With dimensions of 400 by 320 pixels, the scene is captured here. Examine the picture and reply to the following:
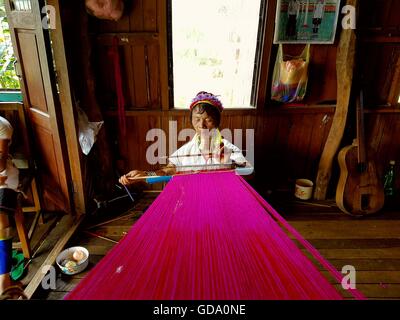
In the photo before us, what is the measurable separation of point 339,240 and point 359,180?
649mm

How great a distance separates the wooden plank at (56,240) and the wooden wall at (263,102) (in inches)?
28.0

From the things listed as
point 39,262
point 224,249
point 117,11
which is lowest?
point 39,262

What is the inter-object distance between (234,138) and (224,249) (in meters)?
1.96

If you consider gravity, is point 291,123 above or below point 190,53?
below

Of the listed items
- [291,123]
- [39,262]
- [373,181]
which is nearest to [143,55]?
[291,123]

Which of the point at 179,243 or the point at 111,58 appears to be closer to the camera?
the point at 179,243

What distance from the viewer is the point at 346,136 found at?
2.79 metres

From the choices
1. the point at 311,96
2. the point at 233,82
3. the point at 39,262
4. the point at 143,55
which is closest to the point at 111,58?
the point at 143,55

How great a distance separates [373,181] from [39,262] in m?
2.94

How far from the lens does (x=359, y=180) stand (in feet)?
8.36

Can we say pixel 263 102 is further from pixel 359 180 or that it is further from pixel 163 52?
pixel 359 180
